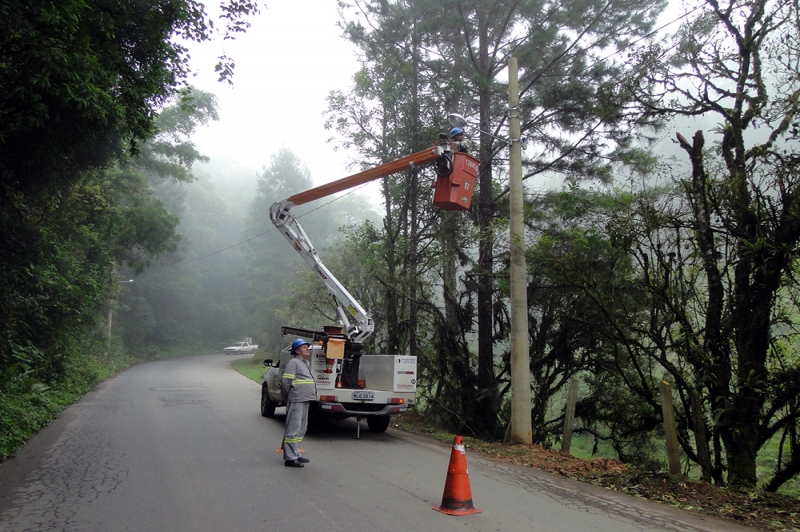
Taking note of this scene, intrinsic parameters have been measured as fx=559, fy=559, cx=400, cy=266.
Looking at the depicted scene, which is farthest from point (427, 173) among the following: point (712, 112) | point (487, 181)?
point (712, 112)

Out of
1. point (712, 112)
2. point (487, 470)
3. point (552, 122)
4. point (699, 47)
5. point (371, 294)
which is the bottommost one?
point (487, 470)

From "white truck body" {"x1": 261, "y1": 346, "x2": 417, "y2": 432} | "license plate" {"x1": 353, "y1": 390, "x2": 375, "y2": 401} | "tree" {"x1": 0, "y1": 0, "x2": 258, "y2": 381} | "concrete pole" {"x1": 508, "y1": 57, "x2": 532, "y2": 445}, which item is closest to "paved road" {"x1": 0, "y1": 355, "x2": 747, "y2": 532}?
"white truck body" {"x1": 261, "y1": 346, "x2": 417, "y2": 432}

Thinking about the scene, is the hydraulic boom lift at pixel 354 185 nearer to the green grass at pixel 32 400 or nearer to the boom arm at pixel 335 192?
the boom arm at pixel 335 192

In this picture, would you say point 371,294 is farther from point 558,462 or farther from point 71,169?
point 558,462

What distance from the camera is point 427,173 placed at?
1672 centimetres

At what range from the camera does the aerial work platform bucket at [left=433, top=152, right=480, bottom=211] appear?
981 centimetres

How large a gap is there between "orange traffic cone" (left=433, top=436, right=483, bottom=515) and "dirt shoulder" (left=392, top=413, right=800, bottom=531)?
8.89ft

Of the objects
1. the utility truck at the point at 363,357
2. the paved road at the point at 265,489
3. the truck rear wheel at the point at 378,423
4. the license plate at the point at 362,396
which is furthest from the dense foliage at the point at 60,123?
the truck rear wheel at the point at 378,423

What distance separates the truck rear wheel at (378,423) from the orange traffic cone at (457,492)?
589cm

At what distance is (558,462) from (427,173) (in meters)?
9.72

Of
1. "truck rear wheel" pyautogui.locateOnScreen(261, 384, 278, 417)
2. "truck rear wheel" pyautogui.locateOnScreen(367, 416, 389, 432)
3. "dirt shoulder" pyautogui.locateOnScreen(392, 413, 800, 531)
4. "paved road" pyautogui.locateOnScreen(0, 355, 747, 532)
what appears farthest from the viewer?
"truck rear wheel" pyautogui.locateOnScreen(261, 384, 278, 417)

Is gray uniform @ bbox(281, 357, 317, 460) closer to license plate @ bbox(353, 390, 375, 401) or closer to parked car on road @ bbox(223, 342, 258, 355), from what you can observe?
license plate @ bbox(353, 390, 375, 401)

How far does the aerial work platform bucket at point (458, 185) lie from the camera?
32.2 feet

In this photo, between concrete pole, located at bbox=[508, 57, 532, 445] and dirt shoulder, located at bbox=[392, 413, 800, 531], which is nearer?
dirt shoulder, located at bbox=[392, 413, 800, 531]
